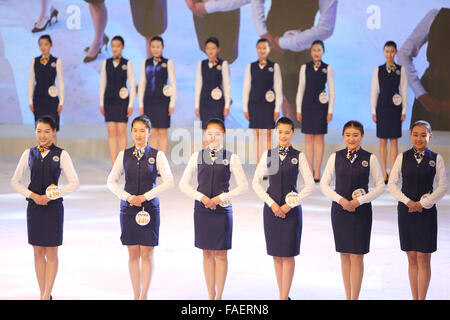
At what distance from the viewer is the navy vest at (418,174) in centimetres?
388

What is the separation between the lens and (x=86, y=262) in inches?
182

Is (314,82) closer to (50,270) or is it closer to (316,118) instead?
(316,118)

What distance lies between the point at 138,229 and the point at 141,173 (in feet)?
0.94

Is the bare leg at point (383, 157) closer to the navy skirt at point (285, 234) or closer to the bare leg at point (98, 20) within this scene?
the navy skirt at point (285, 234)

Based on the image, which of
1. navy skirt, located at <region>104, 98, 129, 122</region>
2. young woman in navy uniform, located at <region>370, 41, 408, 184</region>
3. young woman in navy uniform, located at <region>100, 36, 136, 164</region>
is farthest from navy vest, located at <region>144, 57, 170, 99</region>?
young woman in navy uniform, located at <region>370, 41, 408, 184</region>

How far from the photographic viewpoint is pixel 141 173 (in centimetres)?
392

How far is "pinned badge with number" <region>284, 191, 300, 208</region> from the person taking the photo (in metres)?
3.86

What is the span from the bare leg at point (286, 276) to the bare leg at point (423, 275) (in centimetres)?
65

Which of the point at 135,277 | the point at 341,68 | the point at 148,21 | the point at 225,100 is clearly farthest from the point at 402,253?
the point at 148,21

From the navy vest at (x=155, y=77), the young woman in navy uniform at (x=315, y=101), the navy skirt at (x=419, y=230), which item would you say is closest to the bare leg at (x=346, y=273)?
the navy skirt at (x=419, y=230)

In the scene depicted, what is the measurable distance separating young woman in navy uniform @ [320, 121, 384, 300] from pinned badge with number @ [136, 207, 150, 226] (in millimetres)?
913
